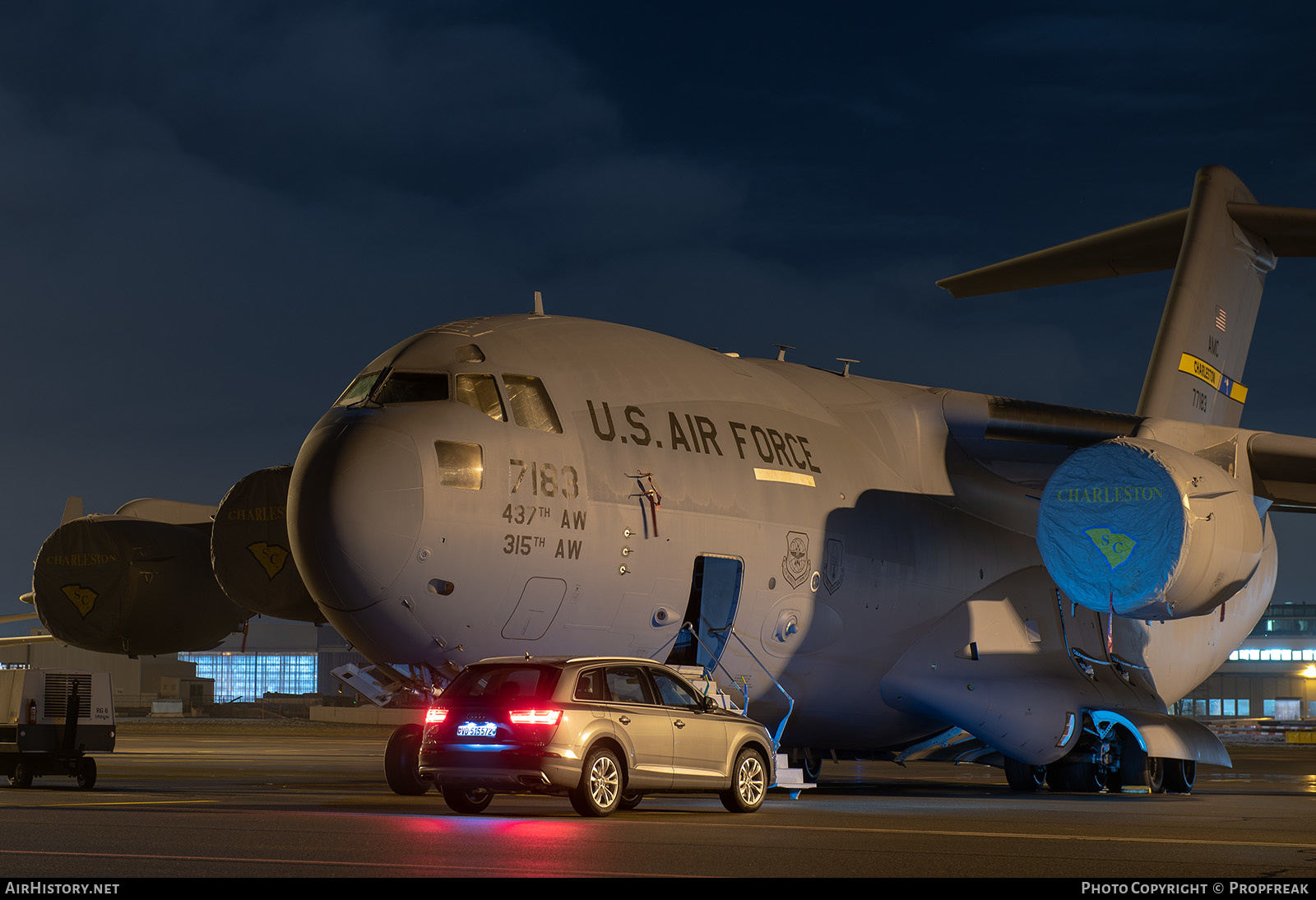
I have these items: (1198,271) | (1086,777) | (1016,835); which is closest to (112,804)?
(1016,835)

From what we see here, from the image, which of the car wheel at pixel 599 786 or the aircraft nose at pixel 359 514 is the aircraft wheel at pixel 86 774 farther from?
the car wheel at pixel 599 786

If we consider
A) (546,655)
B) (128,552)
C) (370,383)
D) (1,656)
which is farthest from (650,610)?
(1,656)

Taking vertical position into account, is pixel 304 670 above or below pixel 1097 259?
below

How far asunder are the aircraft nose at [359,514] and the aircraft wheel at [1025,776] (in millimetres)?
8951

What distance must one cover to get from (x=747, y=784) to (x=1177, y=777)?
7.61 m

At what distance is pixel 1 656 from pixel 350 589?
78.5 metres

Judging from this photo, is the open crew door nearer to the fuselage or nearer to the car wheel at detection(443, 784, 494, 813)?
the fuselage

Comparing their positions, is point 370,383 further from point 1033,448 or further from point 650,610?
point 1033,448

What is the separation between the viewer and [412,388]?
14250mm

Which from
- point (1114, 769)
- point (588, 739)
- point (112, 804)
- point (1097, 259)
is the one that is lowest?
point (1114, 769)

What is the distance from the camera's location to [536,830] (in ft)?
34.4

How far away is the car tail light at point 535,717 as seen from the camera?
11648 millimetres

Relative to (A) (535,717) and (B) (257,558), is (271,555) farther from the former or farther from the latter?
(A) (535,717)

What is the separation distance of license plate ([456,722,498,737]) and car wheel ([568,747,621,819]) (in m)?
0.79
